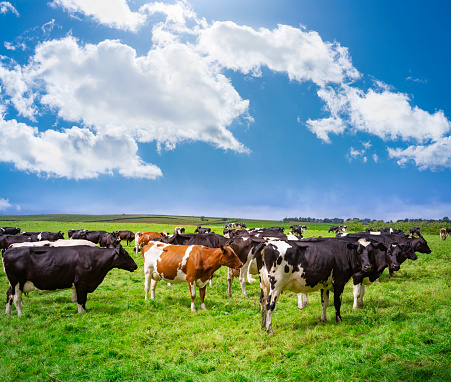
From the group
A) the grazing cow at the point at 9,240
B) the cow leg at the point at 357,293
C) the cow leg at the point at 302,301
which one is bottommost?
the grazing cow at the point at 9,240

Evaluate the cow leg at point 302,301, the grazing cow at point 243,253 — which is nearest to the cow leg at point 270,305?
the cow leg at point 302,301

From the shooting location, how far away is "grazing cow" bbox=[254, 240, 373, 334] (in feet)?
26.6

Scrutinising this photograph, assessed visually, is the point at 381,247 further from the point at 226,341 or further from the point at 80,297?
the point at 80,297

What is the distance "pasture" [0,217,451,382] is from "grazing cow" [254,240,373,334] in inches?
39.6

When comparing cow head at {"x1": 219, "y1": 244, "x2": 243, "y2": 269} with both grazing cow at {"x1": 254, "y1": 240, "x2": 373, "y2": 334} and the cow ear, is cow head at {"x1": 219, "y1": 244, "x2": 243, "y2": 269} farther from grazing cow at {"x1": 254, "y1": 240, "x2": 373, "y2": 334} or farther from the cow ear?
the cow ear

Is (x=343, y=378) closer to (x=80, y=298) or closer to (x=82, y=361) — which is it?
(x=82, y=361)

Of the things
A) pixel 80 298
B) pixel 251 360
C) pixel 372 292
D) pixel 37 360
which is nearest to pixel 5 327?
pixel 80 298

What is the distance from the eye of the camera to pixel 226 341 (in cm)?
761

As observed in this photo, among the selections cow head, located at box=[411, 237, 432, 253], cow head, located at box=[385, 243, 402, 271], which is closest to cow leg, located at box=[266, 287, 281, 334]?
cow head, located at box=[385, 243, 402, 271]

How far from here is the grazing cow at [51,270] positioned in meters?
10.2

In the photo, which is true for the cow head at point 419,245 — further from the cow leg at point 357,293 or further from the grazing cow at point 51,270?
the grazing cow at point 51,270

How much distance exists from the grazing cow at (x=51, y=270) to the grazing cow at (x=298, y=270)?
6.59 meters

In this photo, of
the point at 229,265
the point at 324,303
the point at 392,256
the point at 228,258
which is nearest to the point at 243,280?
the point at 229,265

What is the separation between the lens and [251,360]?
6625 mm
